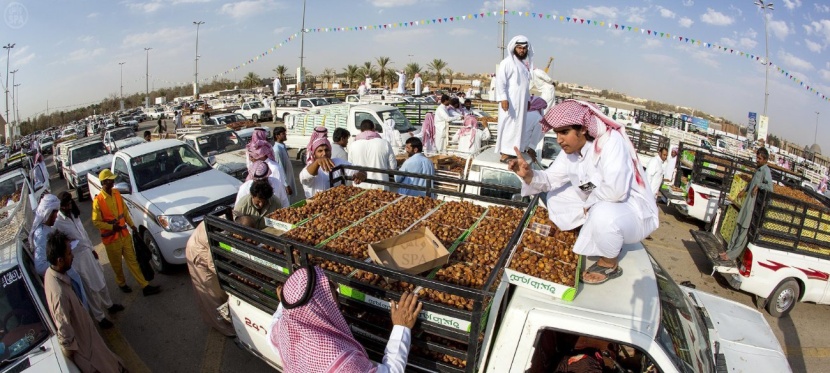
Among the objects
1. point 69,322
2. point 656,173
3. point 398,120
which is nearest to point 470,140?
point 398,120

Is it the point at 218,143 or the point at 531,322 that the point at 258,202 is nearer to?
the point at 531,322

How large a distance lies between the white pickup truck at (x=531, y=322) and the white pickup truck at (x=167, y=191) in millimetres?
3471

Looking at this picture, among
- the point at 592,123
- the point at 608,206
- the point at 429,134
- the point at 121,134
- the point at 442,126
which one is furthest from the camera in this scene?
the point at 121,134

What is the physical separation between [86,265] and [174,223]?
129 centimetres

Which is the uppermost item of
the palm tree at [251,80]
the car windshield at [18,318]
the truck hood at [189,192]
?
the palm tree at [251,80]

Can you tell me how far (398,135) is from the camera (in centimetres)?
1134

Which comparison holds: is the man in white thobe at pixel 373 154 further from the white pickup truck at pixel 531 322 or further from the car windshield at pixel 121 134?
the car windshield at pixel 121 134

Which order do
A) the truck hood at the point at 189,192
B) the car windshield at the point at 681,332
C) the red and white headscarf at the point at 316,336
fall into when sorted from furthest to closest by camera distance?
the truck hood at the point at 189,192 → the car windshield at the point at 681,332 → the red and white headscarf at the point at 316,336

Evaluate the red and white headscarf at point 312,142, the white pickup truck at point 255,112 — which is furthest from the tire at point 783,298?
the white pickup truck at point 255,112

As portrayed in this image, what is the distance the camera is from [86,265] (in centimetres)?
505

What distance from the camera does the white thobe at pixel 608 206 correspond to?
8.78ft

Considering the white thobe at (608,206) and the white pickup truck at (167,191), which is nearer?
the white thobe at (608,206)

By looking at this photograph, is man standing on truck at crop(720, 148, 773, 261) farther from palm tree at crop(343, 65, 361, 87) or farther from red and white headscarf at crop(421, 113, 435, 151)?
palm tree at crop(343, 65, 361, 87)

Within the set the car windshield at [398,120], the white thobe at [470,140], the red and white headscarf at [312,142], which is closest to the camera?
the red and white headscarf at [312,142]
